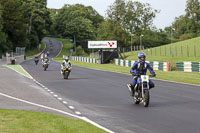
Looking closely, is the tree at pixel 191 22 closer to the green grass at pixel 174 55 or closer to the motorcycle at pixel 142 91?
the green grass at pixel 174 55

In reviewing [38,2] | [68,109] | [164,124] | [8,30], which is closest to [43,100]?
[68,109]

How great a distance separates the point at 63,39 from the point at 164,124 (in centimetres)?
15692

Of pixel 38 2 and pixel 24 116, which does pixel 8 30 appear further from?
pixel 24 116

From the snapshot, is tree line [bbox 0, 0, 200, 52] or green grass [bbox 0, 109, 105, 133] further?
tree line [bbox 0, 0, 200, 52]

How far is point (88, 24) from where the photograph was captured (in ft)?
453

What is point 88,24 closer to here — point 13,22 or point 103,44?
point 13,22

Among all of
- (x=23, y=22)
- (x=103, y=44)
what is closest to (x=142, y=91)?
(x=103, y=44)

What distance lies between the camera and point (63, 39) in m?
164

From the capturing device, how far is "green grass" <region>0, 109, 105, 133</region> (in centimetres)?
778

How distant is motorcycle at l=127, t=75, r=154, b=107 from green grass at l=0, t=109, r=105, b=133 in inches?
130

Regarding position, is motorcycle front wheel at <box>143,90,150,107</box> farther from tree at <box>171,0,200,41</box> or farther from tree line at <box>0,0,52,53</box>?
tree at <box>171,0,200,41</box>

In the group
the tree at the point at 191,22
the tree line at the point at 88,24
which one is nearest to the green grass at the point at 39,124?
the tree line at the point at 88,24

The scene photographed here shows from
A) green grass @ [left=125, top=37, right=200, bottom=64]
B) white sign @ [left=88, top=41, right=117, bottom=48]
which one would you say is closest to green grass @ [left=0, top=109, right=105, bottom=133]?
green grass @ [left=125, top=37, right=200, bottom=64]

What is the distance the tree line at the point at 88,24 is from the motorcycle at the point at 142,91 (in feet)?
239
